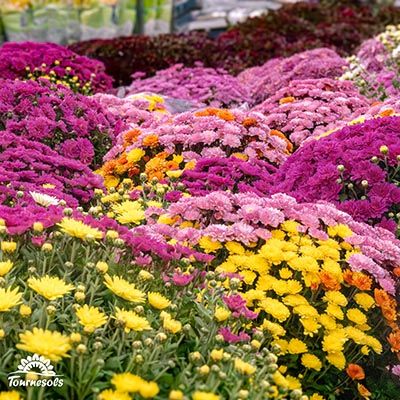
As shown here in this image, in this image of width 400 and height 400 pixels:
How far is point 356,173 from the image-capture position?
4020mm

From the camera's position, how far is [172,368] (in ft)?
7.89

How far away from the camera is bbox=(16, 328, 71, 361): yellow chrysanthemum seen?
204cm

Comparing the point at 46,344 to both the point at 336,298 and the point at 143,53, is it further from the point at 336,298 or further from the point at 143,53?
the point at 143,53

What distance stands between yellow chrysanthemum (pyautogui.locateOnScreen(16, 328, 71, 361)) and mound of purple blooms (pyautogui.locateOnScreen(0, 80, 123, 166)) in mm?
2823

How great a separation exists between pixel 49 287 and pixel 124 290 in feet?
0.73

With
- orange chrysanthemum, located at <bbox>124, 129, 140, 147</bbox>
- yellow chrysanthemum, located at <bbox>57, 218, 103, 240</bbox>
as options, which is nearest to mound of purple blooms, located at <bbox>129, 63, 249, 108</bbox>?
orange chrysanthemum, located at <bbox>124, 129, 140, 147</bbox>

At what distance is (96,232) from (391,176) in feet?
6.31

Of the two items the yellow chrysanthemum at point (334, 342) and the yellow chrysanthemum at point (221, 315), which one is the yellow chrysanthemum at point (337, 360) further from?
the yellow chrysanthemum at point (221, 315)

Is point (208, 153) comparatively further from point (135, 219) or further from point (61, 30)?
point (61, 30)

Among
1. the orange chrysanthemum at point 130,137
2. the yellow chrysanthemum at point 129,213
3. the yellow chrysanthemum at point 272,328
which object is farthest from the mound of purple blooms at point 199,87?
the yellow chrysanthemum at point 272,328

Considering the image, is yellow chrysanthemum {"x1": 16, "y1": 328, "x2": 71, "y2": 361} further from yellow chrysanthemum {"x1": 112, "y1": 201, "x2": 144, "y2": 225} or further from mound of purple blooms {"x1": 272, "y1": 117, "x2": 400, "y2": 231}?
mound of purple blooms {"x1": 272, "y1": 117, "x2": 400, "y2": 231}

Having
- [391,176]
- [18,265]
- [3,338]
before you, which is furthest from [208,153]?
[3,338]

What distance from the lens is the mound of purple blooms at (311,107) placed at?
235 inches

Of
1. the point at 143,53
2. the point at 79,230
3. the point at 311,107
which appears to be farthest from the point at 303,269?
the point at 143,53
